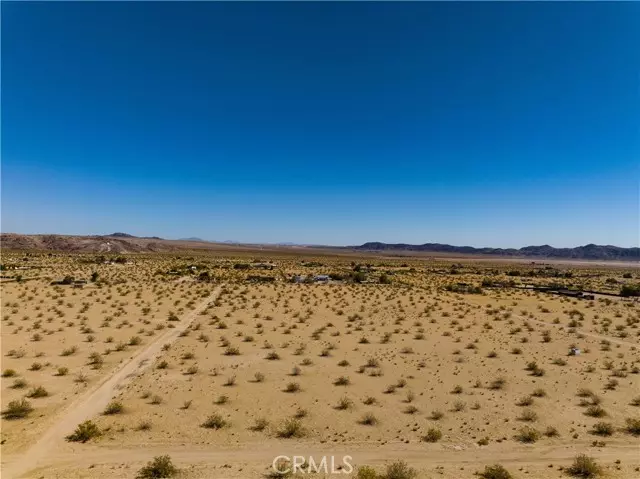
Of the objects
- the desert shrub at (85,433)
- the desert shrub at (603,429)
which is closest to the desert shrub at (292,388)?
the desert shrub at (85,433)

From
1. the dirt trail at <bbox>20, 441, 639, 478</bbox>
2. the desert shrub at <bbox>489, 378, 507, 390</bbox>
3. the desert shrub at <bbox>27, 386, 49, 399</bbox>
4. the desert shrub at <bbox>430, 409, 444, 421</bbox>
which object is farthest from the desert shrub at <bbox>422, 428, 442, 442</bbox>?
the desert shrub at <bbox>27, 386, 49, 399</bbox>

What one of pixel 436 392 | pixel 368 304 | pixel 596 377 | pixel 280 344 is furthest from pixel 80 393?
pixel 368 304

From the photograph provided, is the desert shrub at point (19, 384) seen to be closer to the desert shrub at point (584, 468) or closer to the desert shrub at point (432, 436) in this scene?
the desert shrub at point (432, 436)

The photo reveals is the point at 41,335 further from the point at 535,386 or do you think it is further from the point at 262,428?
the point at 535,386

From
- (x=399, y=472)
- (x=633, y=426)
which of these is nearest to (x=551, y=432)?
(x=633, y=426)

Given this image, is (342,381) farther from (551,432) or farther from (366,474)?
(551,432)
